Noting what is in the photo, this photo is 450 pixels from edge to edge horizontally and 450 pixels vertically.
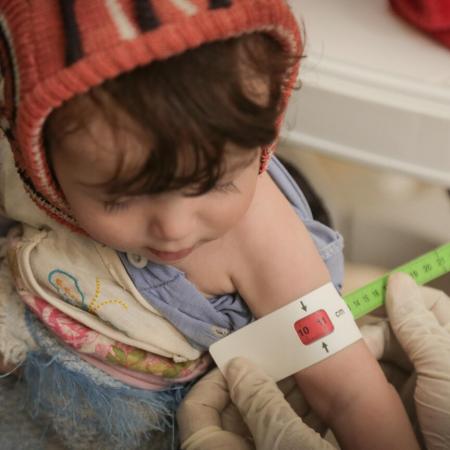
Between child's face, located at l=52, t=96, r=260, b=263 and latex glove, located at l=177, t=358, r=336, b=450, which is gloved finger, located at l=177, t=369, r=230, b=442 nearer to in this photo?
latex glove, located at l=177, t=358, r=336, b=450

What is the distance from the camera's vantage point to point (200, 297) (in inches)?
35.9

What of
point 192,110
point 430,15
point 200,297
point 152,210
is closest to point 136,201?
point 152,210

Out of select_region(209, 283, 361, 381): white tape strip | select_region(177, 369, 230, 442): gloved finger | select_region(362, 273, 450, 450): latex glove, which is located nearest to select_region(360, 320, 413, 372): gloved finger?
select_region(362, 273, 450, 450): latex glove

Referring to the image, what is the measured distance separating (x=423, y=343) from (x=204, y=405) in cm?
30

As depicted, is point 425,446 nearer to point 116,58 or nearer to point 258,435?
point 258,435

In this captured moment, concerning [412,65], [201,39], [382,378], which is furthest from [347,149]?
[201,39]

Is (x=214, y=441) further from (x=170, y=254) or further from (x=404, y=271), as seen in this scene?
(x=404, y=271)

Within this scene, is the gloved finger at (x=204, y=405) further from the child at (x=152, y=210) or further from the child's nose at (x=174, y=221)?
the child's nose at (x=174, y=221)

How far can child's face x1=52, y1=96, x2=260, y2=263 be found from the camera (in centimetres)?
63

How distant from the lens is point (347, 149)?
1.10 metres

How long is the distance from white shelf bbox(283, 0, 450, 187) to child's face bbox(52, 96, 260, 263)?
34cm

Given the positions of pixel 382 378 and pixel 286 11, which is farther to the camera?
pixel 382 378

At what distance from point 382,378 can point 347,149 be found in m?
0.37

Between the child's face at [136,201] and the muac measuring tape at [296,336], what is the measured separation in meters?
0.18
